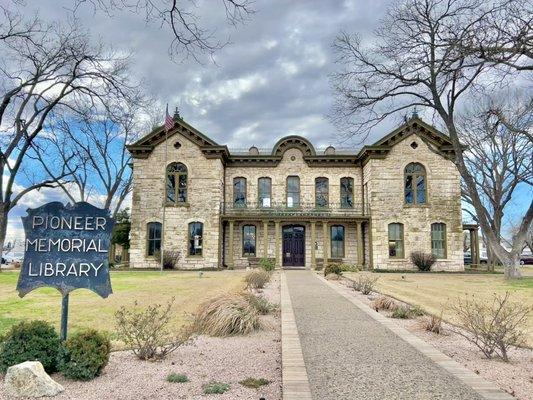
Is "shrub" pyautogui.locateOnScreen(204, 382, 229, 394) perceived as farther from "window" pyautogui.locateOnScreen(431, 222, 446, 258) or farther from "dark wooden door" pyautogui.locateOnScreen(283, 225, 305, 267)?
"window" pyautogui.locateOnScreen(431, 222, 446, 258)

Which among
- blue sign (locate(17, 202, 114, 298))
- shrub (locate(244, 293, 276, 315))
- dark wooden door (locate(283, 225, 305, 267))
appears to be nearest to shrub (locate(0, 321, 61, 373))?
blue sign (locate(17, 202, 114, 298))

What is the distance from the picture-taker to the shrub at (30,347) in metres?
4.57

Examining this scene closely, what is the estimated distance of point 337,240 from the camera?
96.3 ft

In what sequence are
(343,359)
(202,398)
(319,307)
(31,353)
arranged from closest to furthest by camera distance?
1. (202,398)
2. (31,353)
3. (343,359)
4. (319,307)

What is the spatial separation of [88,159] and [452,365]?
1161 inches

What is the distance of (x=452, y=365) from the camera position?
16.5 feet

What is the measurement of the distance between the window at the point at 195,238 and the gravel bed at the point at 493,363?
2106 cm

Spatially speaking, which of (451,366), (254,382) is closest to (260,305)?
(254,382)

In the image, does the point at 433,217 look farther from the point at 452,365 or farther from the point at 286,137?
the point at 452,365

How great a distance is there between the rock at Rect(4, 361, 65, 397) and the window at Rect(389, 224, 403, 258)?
25.4 metres

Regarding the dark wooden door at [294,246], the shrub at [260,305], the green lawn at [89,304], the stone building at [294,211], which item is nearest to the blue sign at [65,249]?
the green lawn at [89,304]

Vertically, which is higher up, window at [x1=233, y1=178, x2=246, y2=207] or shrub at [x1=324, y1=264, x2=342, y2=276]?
window at [x1=233, y1=178, x2=246, y2=207]

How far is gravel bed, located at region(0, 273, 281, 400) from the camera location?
4.21m

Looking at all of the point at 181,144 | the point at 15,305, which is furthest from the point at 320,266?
the point at 15,305
